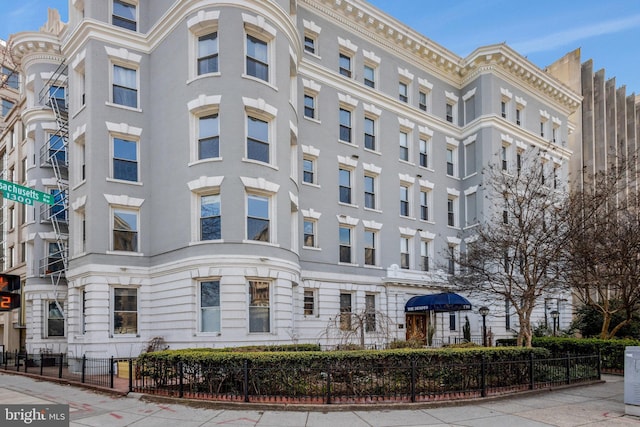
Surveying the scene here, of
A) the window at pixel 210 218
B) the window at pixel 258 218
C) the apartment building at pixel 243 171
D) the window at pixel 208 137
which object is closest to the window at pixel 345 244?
the apartment building at pixel 243 171

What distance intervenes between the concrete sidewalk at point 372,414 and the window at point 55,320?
14464mm

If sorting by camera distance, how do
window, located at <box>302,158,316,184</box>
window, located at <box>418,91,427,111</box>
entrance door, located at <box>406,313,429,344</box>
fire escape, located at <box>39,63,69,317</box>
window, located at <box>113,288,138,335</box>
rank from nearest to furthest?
1. window, located at <box>113,288,138,335</box>
2. window, located at <box>302,158,316,184</box>
3. fire escape, located at <box>39,63,69,317</box>
4. entrance door, located at <box>406,313,429,344</box>
5. window, located at <box>418,91,427,111</box>

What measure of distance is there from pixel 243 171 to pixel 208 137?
2224 mm

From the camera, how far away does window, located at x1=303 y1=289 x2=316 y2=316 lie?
2437 centimetres

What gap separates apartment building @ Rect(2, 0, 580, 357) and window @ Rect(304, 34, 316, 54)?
0.10 m

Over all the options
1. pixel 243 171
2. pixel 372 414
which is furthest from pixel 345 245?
pixel 372 414

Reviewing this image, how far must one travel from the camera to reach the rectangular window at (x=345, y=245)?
26.4m

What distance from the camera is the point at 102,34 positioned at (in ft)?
70.7

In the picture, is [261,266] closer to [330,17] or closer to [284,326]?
[284,326]

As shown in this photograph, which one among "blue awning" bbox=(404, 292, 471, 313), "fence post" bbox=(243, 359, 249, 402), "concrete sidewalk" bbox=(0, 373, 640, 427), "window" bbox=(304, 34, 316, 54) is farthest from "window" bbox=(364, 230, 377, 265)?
"fence post" bbox=(243, 359, 249, 402)

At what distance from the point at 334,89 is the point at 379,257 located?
9.90m

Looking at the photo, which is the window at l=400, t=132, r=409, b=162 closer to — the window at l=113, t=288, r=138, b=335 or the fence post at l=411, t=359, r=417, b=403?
the window at l=113, t=288, r=138, b=335
